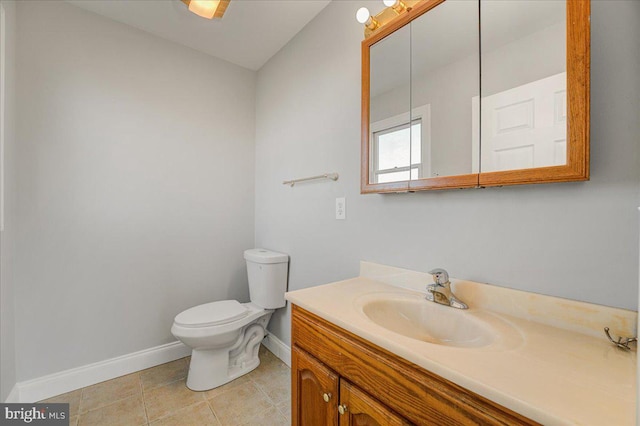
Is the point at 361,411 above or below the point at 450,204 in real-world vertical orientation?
below

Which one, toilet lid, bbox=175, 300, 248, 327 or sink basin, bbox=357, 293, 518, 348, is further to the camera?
toilet lid, bbox=175, 300, 248, 327

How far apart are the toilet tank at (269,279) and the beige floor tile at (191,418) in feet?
2.20

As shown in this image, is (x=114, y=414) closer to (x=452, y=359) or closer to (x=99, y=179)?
(x=99, y=179)

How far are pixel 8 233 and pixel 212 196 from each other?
1155 millimetres

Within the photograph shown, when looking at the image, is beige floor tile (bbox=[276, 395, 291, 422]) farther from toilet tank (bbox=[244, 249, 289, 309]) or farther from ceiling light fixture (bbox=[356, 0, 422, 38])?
ceiling light fixture (bbox=[356, 0, 422, 38])

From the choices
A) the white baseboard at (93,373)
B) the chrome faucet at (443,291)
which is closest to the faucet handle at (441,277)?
the chrome faucet at (443,291)

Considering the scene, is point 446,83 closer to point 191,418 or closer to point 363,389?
point 363,389

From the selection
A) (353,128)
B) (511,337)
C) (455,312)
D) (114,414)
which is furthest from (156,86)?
(511,337)

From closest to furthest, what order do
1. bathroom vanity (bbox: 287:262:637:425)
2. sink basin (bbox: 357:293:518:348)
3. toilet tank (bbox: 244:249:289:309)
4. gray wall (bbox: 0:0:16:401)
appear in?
bathroom vanity (bbox: 287:262:637:425) → sink basin (bbox: 357:293:518:348) → gray wall (bbox: 0:0:16:401) → toilet tank (bbox: 244:249:289:309)

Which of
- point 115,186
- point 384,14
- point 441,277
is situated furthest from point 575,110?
point 115,186

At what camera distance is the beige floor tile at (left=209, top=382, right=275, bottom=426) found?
4.88 feet

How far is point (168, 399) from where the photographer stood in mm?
1622

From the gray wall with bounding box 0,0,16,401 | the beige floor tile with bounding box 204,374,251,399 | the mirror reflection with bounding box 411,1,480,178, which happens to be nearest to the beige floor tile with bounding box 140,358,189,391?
the beige floor tile with bounding box 204,374,251,399

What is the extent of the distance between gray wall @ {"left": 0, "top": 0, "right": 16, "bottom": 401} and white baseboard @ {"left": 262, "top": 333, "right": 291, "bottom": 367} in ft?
4.82
